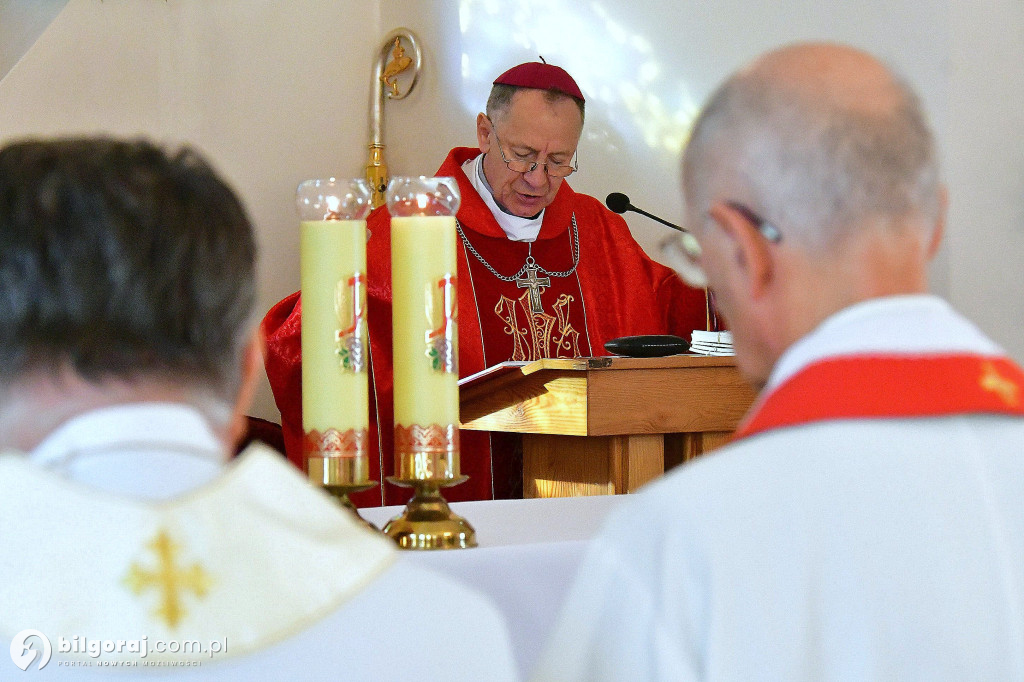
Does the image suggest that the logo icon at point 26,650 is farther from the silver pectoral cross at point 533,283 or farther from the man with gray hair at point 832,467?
the silver pectoral cross at point 533,283

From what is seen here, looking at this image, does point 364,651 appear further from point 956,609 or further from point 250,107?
point 250,107

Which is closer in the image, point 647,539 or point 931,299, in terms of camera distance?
point 647,539

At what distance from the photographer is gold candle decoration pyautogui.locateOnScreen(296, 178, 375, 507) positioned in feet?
5.53

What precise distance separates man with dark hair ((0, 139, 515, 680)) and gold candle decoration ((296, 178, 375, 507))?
2.13 ft

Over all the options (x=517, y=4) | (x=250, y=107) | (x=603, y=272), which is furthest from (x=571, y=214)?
(x=250, y=107)

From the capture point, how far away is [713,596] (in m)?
1.05

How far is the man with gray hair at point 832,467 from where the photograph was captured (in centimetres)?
106

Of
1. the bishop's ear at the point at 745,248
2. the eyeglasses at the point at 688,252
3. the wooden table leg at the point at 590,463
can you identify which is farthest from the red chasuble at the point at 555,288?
the bishop's ear at the point at 745,248

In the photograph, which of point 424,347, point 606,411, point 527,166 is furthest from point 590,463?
point 527,166

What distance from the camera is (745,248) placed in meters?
1.19

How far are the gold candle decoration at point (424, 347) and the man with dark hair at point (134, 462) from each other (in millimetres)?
673

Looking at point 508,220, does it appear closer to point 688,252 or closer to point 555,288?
point 555,288

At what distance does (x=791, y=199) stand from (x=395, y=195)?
736mm

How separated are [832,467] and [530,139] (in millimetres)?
3614
